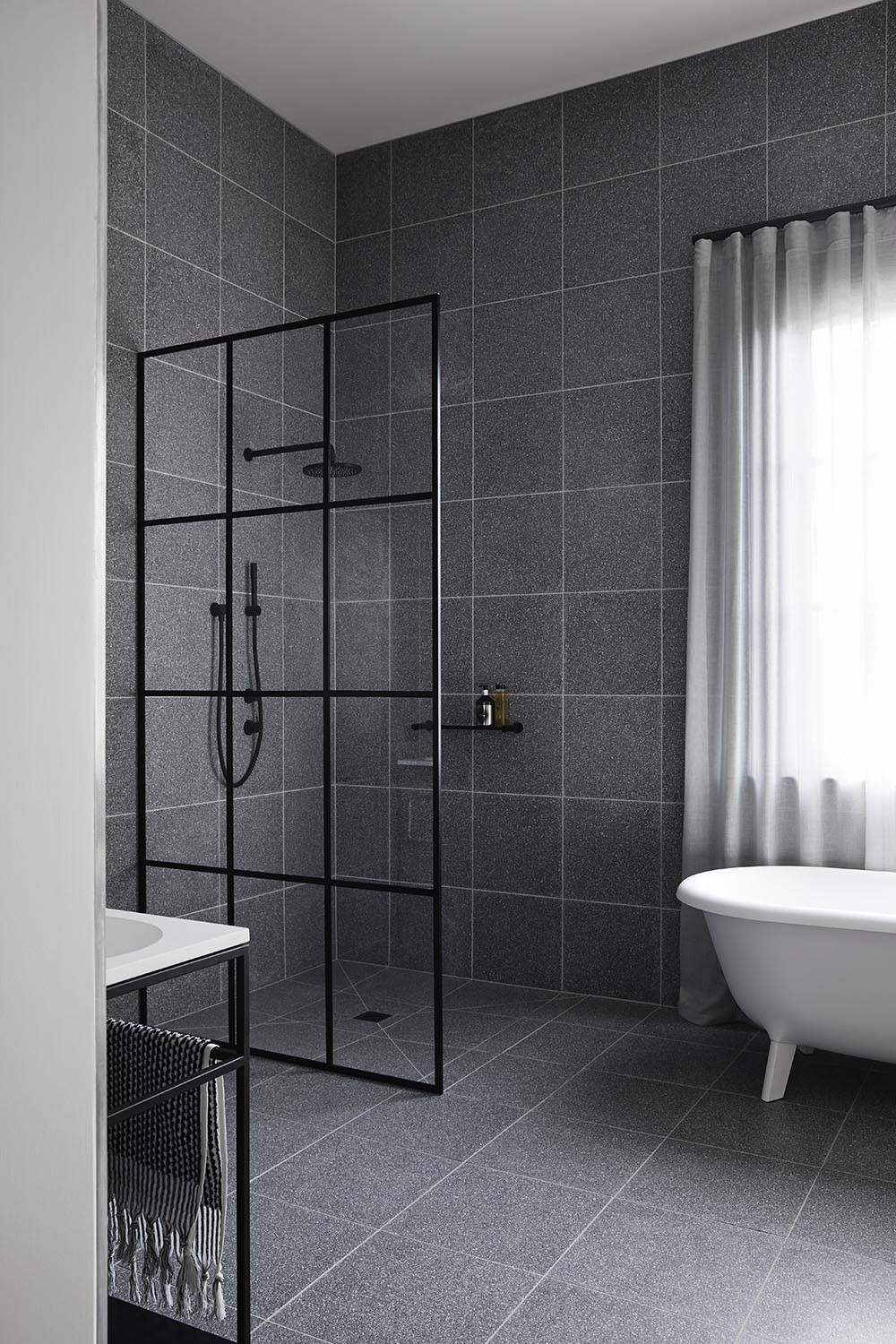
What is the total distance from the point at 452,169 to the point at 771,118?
1.27 metres

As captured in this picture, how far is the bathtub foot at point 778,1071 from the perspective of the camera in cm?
296

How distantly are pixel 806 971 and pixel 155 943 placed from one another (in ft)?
6.12

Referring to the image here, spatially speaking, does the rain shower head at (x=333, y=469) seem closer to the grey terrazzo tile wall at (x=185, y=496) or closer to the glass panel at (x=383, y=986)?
the grey terrazzo tile wall at (x=185, y=496)

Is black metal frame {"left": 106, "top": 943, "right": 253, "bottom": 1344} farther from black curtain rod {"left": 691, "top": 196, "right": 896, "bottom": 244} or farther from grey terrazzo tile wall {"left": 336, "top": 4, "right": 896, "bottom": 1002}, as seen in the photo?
black curtain rod {"left": 691, "top": 196, "right": 896, "bottom": 244}

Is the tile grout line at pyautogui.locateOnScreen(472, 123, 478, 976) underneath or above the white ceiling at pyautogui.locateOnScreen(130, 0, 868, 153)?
underneath

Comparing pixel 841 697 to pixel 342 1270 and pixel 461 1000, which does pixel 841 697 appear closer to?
pixel 461 1000

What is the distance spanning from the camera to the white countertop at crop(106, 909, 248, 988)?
5.24 ft

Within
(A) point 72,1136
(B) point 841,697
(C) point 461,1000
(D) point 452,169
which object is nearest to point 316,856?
(C) point 461,1000

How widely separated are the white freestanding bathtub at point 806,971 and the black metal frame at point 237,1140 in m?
1.57

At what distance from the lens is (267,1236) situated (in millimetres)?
2225

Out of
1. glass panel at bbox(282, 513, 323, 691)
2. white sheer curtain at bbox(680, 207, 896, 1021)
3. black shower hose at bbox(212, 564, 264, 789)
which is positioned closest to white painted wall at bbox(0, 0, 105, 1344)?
glass panel at bbox(282, 513, 323, 691)

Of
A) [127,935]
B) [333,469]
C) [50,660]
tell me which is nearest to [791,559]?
[333,469]

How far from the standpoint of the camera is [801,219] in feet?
11.5

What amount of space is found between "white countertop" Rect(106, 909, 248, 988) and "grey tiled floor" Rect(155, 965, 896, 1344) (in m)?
0.74
